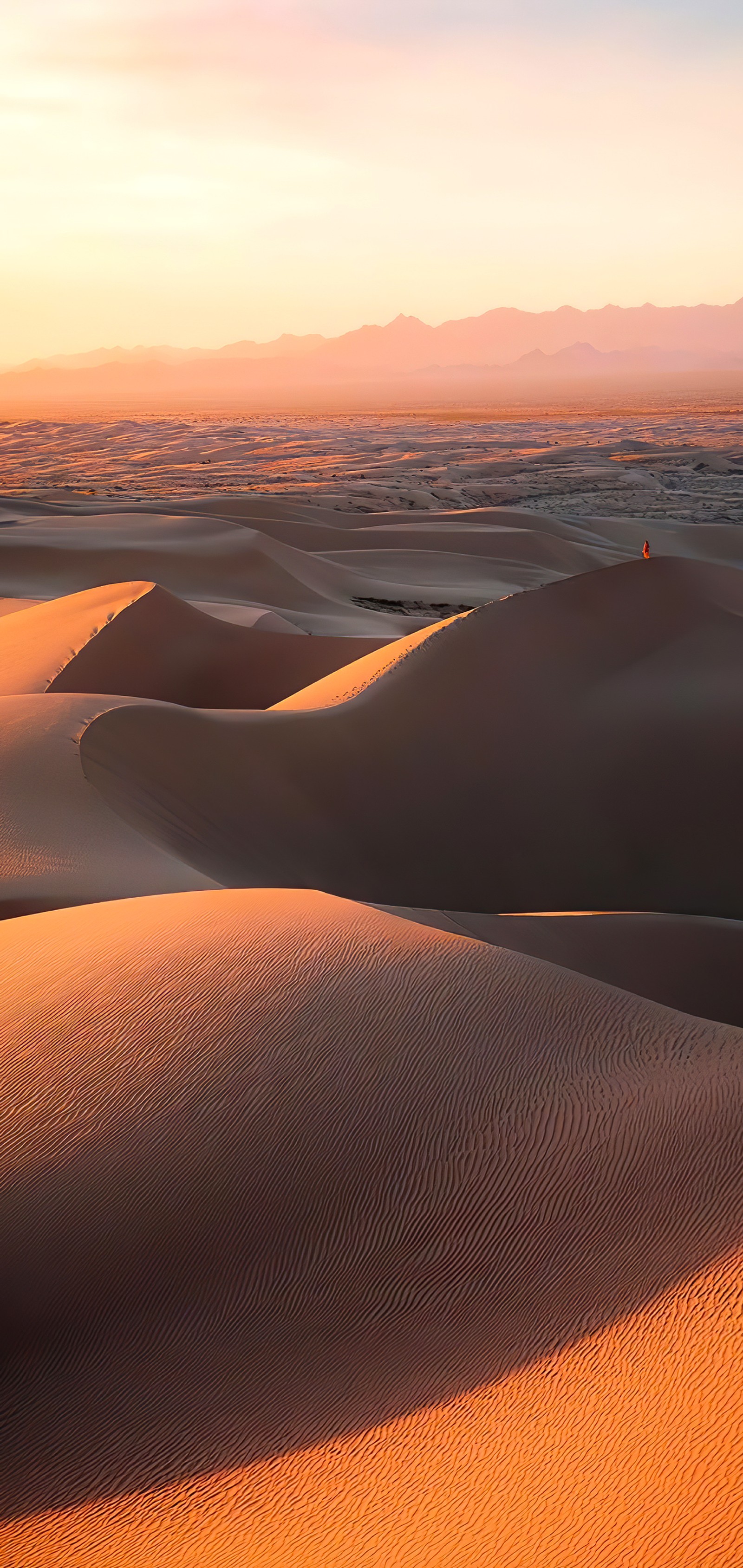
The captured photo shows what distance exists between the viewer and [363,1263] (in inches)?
57.7

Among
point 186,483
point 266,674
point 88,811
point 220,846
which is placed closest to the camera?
point 88,811

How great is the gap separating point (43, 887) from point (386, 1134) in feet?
4.64

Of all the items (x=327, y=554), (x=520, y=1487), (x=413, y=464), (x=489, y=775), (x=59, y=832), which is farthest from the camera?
(x=413, y=464)

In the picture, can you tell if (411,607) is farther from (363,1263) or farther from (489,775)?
(363,1263)

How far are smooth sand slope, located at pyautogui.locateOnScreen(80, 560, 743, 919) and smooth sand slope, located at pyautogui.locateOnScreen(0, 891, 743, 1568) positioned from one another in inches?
68.7

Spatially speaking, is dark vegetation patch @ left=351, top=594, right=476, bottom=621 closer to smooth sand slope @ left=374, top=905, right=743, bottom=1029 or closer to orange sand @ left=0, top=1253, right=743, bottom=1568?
smooth sand slope @ left=374, top=905, right=743, bottom=1029

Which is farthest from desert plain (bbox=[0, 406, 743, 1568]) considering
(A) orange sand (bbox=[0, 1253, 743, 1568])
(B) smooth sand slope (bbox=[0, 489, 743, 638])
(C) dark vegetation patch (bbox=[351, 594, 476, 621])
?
(C) dark vegetation patch (bbox=[351, 594, 476, 621])

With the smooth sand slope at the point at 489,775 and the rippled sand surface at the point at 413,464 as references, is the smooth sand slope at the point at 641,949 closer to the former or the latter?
the smooth sand slope at the point at 489,775

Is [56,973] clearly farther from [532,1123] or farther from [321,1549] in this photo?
[321,1549]

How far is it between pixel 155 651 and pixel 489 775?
240 cm

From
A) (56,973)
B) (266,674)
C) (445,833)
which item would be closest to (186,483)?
(266,674)

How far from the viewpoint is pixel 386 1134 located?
1575 millimetres

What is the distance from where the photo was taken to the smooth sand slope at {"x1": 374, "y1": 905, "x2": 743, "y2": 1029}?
276 centimetres

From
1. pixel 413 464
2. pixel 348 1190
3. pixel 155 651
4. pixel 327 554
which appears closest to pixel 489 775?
pixel 155 651
